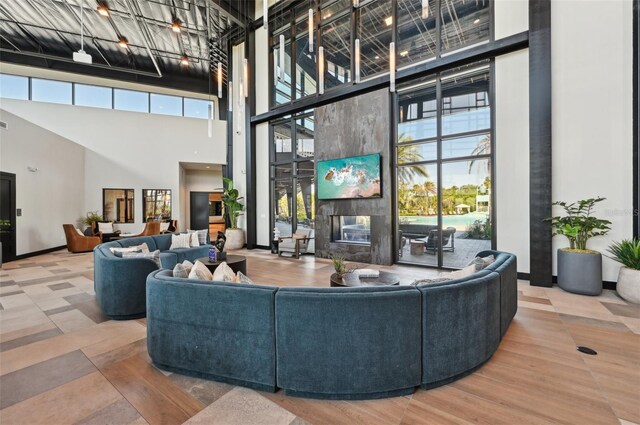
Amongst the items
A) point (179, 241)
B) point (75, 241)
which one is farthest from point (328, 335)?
point (75, 241)

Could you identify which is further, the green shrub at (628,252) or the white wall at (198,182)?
the white wall at (198,182)

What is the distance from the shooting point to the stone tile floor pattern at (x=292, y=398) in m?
1.79

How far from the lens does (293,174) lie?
8.47 metres

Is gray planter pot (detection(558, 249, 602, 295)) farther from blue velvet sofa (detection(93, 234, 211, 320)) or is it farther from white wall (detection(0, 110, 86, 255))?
white wall (detection(0, 110, 86, 255))

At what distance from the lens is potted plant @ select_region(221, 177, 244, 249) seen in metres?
9.21

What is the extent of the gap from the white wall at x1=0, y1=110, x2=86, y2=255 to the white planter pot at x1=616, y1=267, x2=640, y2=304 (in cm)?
1286

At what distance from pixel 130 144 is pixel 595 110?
13786 mm

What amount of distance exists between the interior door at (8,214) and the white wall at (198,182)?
607 cm

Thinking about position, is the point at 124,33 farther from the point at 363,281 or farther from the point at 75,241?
the point at 363,281

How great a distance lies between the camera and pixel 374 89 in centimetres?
658

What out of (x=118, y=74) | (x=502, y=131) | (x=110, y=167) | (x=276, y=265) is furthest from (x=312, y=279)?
(x=118, y=74)

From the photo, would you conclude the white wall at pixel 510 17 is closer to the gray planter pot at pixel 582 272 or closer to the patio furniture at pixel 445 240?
the patio furniture at pixel 445 240

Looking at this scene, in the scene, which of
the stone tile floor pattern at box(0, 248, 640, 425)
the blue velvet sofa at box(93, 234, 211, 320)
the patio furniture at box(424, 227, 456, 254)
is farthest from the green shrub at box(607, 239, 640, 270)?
the blue velvet sofa at box(93, 234, 211, 320)

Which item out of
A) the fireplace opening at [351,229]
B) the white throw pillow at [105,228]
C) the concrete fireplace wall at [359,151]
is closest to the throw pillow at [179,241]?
the concrete fireplace wall at [359,151]
